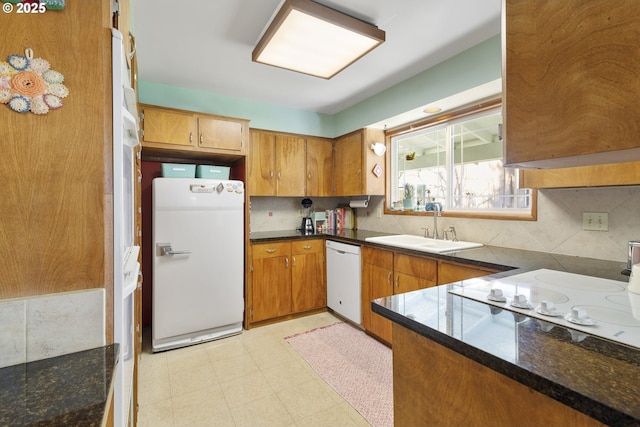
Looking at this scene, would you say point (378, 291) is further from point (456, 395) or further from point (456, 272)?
point (456, 395)

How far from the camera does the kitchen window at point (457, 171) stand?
2.34 metres

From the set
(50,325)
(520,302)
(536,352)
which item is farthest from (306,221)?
(536,352)

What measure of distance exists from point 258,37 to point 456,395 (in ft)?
7.63

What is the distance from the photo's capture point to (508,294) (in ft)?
3.28

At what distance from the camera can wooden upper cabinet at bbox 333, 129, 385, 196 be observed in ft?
10.6

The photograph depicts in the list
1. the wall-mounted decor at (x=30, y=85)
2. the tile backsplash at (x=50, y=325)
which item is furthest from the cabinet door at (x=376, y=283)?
the wall-mounted decor at (x=30, y=85)

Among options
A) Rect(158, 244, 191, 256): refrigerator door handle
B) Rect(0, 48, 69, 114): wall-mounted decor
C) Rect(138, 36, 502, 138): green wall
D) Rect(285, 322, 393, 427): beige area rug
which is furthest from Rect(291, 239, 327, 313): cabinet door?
Rect(0, 48, 69, 114): wall-mounted decor

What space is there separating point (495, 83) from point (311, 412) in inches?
100

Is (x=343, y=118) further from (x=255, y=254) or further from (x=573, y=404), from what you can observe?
(x=573, y=404)

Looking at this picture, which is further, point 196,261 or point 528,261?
point 196,261

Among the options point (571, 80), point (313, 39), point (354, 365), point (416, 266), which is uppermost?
point (313, 39)

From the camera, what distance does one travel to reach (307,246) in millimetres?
3227

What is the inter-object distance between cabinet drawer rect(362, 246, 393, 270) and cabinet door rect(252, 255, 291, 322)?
2.90 ft

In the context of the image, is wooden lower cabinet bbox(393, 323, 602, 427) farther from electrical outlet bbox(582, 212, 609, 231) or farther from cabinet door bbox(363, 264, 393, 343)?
electrical outlet bbox(582, 212, 609, 231)
